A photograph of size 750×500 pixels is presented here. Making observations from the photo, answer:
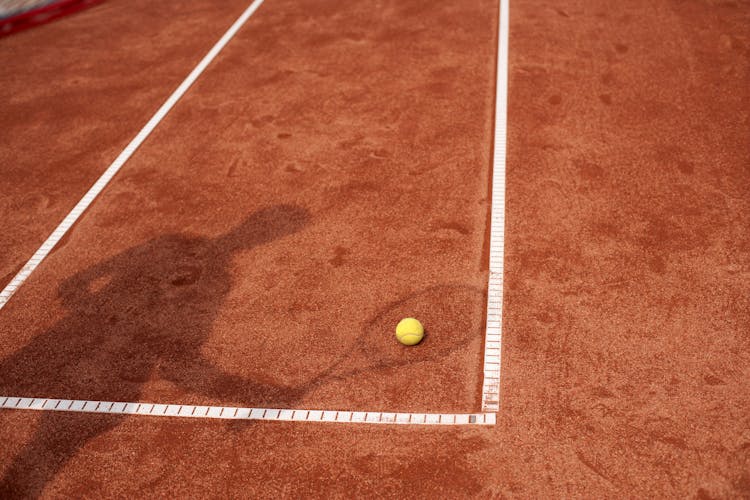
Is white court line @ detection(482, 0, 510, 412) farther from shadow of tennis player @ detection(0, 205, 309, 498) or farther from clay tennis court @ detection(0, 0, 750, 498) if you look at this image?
shadow of tennis player @ detection(0, 205, 309, 498)

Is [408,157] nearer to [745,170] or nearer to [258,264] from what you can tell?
[258,264]

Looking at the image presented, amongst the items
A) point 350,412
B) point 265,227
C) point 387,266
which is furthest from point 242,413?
point 265,227

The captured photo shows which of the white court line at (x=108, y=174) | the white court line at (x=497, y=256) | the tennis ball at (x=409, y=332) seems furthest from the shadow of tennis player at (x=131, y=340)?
the white court line at (x=497, y=256)

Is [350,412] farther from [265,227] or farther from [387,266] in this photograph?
[265,227]

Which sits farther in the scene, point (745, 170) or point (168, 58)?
point (168, 58)

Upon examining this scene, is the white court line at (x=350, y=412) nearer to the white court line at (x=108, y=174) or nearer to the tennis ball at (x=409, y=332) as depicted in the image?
A: the white court line at (x=108, y=174)

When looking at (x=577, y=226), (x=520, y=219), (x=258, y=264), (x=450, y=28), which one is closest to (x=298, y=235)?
(x=258, y=264)
